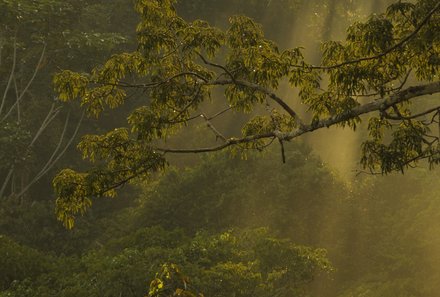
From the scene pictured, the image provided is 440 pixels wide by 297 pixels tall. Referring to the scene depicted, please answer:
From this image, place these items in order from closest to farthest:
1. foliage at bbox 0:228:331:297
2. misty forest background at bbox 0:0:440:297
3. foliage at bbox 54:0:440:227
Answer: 1. foliage at bbox 54:0:440:227
2. foliage at bbox 0:228:331:297
3. misty forest background at bbox 0:0:440:297

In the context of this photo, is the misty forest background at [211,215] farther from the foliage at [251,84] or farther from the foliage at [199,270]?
the foliage at [251,84]

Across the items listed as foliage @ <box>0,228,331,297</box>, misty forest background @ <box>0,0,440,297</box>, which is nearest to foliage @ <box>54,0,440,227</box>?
foliage @ <box>0,228,331,297</box>

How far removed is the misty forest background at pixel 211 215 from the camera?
12711 mm

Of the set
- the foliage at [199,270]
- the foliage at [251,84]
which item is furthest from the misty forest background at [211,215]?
the foliage at [251,84]

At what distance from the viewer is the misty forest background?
12.7 metres

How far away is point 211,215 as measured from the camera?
18203mm

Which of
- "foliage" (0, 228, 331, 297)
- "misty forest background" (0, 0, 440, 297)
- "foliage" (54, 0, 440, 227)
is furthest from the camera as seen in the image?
"misty forest background" (0, 0, 440, 297)

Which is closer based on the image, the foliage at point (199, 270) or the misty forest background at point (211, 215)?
the foliage at point (199, 270)

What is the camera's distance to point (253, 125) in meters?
9.12

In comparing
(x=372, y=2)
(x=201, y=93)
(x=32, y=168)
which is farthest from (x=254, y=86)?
(x=372, y=2)

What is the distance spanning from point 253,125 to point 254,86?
1.24 metres

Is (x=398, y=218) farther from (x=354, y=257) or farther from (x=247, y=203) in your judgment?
(x=247, y=203)

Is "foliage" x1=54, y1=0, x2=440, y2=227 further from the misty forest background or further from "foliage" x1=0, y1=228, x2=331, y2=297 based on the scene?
the misty forest background

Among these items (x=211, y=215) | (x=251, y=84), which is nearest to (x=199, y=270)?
(x=251, y=84)
